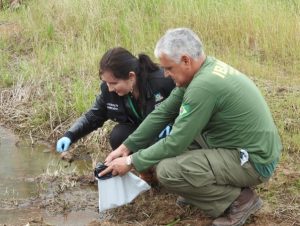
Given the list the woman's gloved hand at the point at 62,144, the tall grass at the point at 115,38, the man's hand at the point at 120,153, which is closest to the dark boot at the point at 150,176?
the man's hand at the point at 120,153

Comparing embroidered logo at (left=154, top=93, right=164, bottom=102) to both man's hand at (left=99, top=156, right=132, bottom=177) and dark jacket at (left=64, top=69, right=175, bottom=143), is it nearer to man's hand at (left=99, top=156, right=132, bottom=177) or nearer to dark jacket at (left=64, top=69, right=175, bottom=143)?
dark jacket at (left=64, top=69, right=175, bottom=143)

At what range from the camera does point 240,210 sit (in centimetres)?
374

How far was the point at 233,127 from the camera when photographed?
353cm

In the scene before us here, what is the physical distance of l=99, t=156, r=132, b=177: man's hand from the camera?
12.1 feet

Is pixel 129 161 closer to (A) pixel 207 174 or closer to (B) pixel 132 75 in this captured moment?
(A) pixel 207 174

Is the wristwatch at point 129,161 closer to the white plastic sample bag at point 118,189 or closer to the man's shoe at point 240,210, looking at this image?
the white plastic sample bag at point 118,189

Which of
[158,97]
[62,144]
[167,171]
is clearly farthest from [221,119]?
[62,144]

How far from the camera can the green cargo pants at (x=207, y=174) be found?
3.57 meters

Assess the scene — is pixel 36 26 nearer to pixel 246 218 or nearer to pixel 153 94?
pixel 153 94

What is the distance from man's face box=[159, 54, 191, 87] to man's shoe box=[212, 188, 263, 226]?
0.84m

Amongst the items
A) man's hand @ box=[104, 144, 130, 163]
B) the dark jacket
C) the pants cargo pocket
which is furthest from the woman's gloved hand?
the pants cargo pocket

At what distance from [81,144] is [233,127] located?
2397 mm

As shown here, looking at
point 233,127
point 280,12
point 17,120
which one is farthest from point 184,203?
point 280,12

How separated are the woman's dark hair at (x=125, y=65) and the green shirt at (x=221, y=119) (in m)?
0.59
